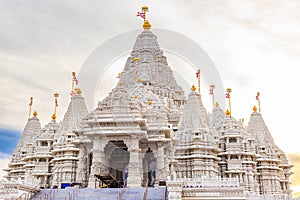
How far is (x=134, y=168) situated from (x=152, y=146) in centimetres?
366

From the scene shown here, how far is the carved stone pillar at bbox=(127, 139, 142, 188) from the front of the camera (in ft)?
98.2

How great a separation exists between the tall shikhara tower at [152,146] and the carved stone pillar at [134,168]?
0.08 meters

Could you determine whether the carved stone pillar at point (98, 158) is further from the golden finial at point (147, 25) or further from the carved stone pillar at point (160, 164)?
the golden finial at point (147, 25)

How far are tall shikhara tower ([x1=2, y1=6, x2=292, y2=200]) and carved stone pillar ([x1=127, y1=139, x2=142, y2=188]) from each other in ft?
0.28

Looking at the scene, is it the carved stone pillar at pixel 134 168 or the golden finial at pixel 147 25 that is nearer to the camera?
the carved stone pillar at pixel 134 168

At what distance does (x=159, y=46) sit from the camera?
58.2m

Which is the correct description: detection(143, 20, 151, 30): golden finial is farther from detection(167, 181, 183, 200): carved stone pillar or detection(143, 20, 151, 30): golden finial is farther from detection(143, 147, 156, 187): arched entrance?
detection(167, 181, 183, 200): carved stone pillar

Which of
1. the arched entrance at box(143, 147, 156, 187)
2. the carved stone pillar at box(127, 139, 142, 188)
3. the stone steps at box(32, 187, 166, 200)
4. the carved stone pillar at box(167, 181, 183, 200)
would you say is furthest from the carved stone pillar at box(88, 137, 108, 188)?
the carved stone pillar at box(167, 181, 183, 200)

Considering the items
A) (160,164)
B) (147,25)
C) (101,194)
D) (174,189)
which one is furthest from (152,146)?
(147,25)

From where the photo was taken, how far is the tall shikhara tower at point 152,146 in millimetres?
30844

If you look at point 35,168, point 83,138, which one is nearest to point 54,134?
point 35,168

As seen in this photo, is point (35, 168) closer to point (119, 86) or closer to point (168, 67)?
point (119, 86)

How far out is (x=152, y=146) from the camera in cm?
3347

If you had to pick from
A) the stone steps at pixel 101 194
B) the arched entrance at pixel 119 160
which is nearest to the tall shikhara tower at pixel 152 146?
the arched entrance at pixel 119 160
